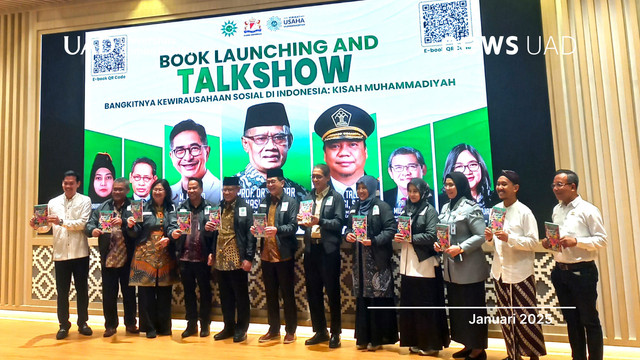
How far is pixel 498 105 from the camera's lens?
14.4ft

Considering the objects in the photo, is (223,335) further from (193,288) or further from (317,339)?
(317,339)

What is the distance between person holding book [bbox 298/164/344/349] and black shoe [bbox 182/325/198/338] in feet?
3.94

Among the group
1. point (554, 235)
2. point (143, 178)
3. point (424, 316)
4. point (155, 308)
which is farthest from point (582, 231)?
point (143, 178)

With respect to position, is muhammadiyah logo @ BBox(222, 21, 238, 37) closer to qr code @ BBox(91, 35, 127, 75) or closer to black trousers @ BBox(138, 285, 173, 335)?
qr code @ BBox(91, 35, 127, 75)

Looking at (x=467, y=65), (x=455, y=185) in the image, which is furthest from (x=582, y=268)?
(x=467, y=65)

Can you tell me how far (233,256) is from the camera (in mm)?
4078

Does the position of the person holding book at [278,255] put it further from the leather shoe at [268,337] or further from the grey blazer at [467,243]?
the grey blazer at [467,243]

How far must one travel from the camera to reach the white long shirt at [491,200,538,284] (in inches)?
125

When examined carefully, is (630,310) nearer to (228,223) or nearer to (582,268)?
(582,268)

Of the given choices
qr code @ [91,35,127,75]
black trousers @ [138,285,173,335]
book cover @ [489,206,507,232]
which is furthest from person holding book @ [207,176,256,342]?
qr code @ [91,35,127,75]

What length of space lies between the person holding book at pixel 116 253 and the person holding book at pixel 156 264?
0.15 metres

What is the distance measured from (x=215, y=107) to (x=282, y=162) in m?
1.09

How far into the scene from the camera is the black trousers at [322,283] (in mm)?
3902

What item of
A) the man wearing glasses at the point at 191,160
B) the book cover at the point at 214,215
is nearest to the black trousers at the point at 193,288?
the book cover at the point at 214,215
